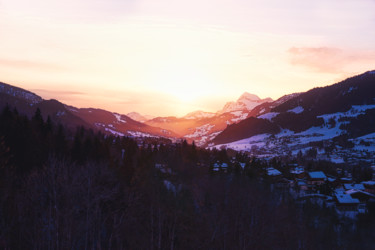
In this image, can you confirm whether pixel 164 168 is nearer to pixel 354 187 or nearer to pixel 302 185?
pixel 302 185

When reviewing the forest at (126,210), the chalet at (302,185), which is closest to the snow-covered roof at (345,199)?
the forest at (126,210)

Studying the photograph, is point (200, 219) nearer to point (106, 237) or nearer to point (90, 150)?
point (106, 237)

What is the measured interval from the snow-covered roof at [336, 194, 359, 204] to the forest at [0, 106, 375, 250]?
5.60m

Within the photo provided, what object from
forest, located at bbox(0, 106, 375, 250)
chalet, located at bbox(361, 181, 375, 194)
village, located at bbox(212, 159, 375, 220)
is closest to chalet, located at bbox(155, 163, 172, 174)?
forest, located at bbox(0, 106, 375, 250)

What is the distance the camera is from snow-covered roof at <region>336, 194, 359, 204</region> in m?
75.3

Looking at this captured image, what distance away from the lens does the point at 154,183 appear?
49250 mm

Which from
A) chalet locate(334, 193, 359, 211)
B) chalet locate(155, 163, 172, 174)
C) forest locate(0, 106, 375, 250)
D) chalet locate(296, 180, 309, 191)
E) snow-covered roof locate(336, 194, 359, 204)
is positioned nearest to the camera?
forest locate(0, 106, 375, 250)

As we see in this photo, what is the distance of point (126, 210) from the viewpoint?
3147cm

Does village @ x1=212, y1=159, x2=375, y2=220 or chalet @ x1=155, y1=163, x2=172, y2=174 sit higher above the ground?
chalet @ x1=155, y1=163, x2=172, y2=174

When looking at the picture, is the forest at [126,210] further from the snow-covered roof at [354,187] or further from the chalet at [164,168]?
the snow-covered roof at [354,187]

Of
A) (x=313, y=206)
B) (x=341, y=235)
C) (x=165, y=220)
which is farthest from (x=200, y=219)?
(x=313, y=206)

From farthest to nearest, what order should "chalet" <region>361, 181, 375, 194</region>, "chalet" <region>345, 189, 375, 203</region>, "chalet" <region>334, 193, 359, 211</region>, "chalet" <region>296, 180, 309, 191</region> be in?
"chalet" <region>361, 181, 375, 194</region>, "chalet" <region>296, 180, 309, 191</region>, "chalet" <region>345, 189, 375, 203</region>, "chalet" <region>334, 193, 359, 211</region>

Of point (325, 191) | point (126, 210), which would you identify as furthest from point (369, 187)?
point (126, 210)

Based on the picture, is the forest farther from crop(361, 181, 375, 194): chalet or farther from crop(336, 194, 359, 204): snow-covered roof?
crop(361, 181, 375, 194): chalet
